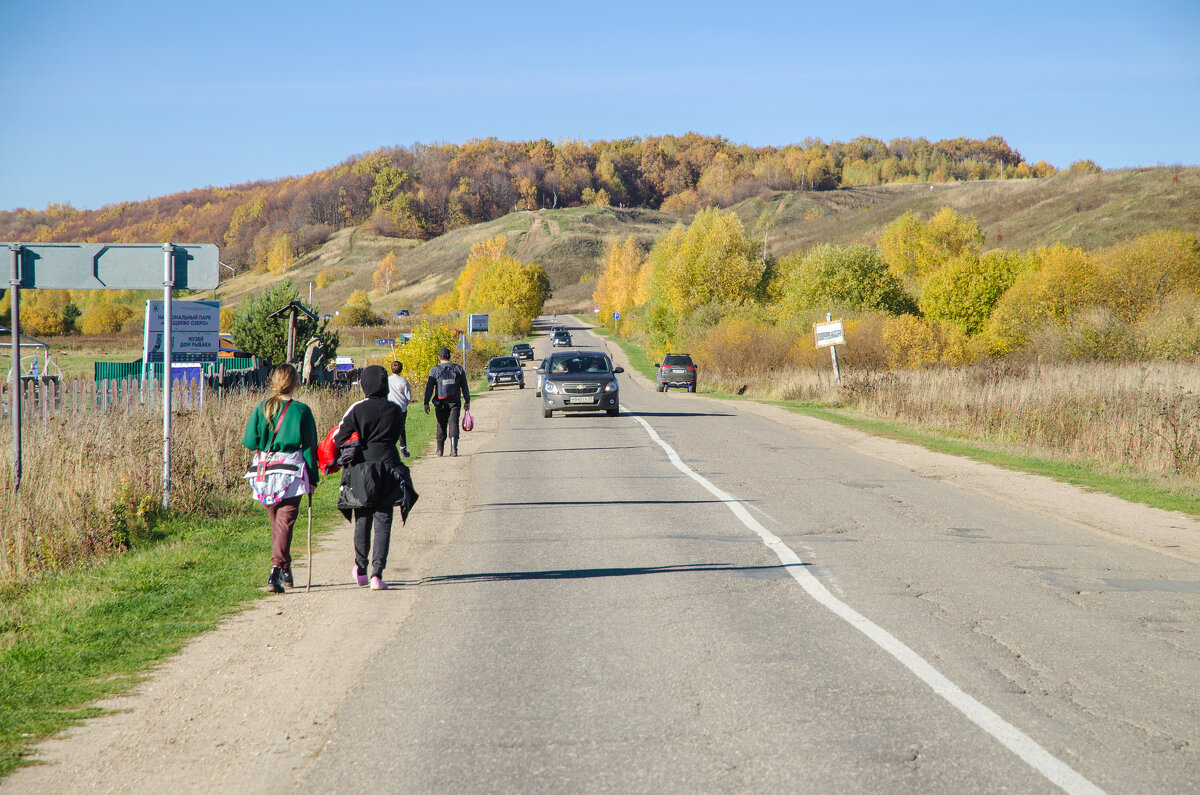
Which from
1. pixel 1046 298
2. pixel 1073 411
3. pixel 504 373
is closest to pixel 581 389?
pixel 1073 411

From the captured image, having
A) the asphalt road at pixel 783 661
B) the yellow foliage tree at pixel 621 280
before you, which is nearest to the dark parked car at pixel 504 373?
the asphalt road at pixel 783 661

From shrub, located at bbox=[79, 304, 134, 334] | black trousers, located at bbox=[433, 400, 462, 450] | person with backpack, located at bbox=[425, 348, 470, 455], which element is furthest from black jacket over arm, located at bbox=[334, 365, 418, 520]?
shrub, located at bbox=[79, 304, 134, 334]

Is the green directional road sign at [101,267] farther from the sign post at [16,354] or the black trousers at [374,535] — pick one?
the black trousers at [374,535]

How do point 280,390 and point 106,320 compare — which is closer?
point 280,390

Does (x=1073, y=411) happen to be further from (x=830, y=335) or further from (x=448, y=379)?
(x=830, y=335)

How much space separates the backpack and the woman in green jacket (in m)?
8.75

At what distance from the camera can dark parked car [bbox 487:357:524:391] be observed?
4603 cm

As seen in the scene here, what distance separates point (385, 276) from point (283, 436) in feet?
604

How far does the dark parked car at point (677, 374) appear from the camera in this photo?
4297 centimetres

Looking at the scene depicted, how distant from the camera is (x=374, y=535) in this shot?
7.47 m

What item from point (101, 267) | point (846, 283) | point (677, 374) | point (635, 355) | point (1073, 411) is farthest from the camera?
point (635, 355)

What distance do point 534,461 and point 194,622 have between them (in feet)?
32.3

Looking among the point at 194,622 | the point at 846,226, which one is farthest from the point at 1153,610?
the point at 846,226

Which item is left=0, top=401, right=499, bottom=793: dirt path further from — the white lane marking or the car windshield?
the car windshield
